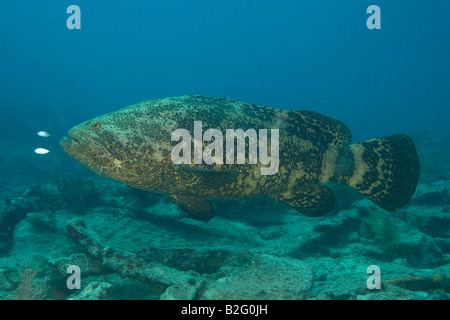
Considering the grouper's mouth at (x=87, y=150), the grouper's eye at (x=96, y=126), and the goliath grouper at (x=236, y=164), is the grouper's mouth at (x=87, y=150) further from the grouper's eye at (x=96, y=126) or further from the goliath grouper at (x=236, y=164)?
the grouper's eye at (x=96, y=126)

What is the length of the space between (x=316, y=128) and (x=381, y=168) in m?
1.39

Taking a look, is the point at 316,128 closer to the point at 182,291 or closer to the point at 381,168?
the point at 381,168

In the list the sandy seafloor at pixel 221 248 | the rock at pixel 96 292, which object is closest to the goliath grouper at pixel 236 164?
the sandy seafloor at pixel 221 248

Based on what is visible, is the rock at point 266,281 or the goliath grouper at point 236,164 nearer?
the rock at point 266,281

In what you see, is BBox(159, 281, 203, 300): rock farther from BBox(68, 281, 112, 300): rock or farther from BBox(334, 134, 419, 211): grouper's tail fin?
BBox(334, 134, 419, 211): grouper's tail fin

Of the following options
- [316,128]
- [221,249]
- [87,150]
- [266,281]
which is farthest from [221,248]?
[316,128]

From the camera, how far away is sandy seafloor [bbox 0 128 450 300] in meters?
3.42

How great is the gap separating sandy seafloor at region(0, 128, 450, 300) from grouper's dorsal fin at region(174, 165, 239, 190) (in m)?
1.26

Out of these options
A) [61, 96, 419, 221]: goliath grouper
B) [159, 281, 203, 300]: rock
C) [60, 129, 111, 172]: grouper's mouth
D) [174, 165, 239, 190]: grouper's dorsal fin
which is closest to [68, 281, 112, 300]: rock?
[159, 281, 203, 300]: rock

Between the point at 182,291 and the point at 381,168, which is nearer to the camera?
the point at 182,291

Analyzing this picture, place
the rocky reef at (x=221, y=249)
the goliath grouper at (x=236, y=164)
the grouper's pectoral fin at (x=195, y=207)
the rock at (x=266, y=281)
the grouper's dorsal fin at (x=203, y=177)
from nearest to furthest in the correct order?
the rock at (x=266, y=281) < the rocky reef at (x=221, y=249) < the grouper's dorsal fin at (x=203, y=177) < the goliath grouper at (x=236, y=164) < the grouper's pectoral fin at (x=195, y=207)

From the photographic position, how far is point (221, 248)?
4.50 m

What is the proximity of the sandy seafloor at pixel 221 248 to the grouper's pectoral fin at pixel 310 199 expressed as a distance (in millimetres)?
965

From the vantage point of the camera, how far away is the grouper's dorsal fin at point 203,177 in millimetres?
3590
